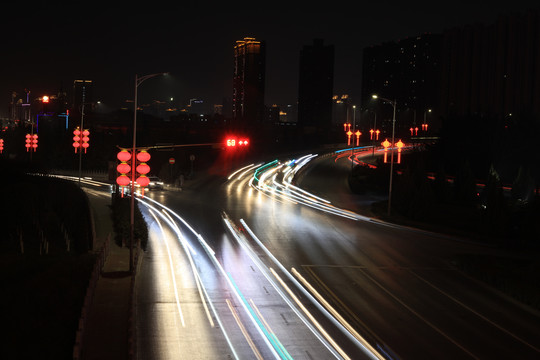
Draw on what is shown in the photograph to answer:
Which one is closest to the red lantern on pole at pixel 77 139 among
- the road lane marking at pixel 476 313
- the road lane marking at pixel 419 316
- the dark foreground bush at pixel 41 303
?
the dark foreground bush at pixel 41 303

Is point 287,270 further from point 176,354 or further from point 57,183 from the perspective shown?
point 57,183

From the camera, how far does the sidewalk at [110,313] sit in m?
13.6

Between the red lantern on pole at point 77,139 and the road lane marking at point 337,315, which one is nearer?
the road lane marking at point 337,315

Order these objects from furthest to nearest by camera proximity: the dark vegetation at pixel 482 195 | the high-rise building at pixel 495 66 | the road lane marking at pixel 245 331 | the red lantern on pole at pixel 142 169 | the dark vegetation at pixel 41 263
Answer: the high-rise building at pixel 495 66
the dark vegetation at pixel 482 195
the red lantern on pole at pixel 142 169
the dark vegetation at pixel 41 263
the road lane marking at pixel 245 331

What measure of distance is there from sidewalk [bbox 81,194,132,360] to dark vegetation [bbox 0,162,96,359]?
88 cm

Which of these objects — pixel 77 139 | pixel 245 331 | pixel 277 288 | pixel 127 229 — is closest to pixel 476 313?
pixel 277 288

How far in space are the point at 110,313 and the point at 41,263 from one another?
12.7m

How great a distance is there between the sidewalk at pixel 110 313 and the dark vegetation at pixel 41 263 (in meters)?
0.88

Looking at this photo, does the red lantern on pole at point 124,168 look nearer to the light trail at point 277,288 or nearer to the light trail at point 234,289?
the light trail at point 234,289

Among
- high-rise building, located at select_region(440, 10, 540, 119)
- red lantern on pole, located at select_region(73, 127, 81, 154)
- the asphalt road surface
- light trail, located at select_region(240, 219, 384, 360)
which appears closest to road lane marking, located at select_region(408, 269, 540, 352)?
the asphalt road surface

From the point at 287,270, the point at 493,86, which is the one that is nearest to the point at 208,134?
the point at 493,86

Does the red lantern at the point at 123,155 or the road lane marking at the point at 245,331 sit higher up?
the red lantern at the point at 123,155

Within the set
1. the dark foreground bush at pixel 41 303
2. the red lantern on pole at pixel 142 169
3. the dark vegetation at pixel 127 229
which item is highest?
the red lantern on pole at pixel 142 169

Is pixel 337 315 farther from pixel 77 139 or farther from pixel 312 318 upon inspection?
pixel 77 139
